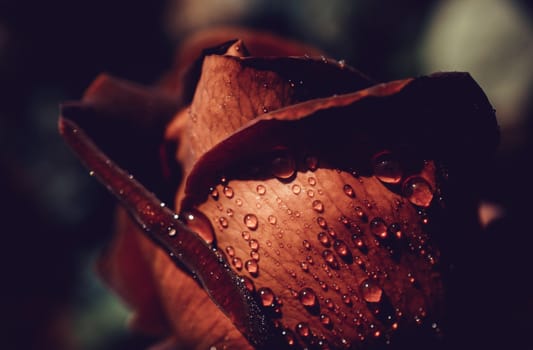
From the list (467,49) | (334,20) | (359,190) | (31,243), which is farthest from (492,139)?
(31,243)

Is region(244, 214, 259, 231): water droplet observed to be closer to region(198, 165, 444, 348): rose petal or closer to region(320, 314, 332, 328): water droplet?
region(198, 165, 444, 348): rose petal

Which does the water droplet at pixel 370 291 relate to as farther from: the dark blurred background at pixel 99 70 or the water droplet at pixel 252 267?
the dark blurred background at pixel 99 70

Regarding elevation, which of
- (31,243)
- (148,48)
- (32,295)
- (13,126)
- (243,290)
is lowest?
(32,295)

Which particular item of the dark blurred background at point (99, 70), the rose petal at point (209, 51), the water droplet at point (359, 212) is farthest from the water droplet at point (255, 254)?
the dark blurred background at point (99, 70)

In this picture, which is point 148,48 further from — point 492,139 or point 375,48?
point 492,139

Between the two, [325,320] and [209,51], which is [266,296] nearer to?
[325,320]

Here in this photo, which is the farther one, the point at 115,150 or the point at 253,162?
the point at 115,150

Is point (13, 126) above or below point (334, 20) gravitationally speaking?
below
